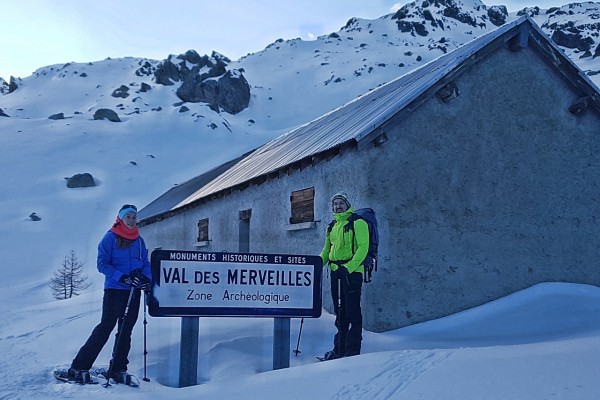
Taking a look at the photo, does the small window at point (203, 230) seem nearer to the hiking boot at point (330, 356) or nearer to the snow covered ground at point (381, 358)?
the snow covered ground at point (381, 358)

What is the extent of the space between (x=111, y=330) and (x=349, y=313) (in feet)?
8.45

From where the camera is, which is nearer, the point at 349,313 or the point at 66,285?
the point at 349,313

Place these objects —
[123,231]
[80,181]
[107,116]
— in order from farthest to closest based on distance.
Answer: [107,116]
[80,181]
[123,231]

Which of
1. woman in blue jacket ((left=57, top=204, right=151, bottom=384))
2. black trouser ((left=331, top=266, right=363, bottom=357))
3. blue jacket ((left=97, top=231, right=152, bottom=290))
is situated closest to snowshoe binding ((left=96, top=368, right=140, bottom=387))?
woman in blue jacket ((left=57, top=204, right=151, bottom=384))

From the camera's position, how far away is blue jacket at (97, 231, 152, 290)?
5.92 meters

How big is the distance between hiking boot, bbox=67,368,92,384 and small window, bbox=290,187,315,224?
5.24 m

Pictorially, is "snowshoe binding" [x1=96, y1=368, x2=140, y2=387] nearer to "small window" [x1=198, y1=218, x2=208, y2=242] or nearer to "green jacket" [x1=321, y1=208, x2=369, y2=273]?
"green jacket" [x1=321, y1=208, x2=369, y2=273]

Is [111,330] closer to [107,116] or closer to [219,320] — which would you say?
[219,320]

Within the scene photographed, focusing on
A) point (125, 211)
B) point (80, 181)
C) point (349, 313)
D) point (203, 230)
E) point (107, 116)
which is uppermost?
point (107, 116)

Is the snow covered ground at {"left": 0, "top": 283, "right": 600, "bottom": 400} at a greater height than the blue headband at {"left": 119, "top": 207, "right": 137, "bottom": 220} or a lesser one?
lesser

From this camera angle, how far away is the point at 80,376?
5.81 meters

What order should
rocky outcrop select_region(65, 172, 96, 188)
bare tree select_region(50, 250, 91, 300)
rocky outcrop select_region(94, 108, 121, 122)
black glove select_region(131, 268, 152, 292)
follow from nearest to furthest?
black glove select_region(131, 268, 152, 292) < bare tree select_region(50, 250, 91, 300) < rocky outcrop select_region(65, 172, 96, 188) < rocky outcrop select_region(94, 108, 121, 122)

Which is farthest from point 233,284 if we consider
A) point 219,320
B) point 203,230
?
point 203,230

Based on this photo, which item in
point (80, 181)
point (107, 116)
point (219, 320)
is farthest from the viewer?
point (107, 116)
